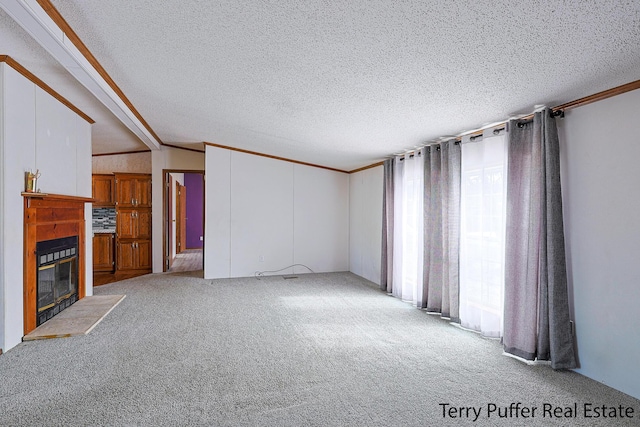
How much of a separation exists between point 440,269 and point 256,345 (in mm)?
2293

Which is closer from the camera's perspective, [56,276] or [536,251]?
[536,251]

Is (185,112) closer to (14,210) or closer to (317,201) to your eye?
(14,210)

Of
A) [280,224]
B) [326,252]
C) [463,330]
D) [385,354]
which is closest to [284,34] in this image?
[385,354]

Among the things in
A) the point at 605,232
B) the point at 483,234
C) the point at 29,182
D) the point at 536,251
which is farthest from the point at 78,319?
the point at 605,232

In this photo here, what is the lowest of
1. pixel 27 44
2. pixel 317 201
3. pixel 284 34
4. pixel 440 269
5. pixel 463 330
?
pixel 463 330

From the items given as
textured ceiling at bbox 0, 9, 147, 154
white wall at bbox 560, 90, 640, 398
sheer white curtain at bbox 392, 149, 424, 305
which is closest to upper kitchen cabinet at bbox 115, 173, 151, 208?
textured ceiling at bbox 0, 9, 147, 154

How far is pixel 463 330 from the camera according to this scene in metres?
3.52

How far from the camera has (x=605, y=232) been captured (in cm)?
240

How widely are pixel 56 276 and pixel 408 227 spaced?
14.7 feet

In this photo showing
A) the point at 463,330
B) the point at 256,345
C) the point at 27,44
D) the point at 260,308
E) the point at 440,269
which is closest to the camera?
the point at 27,44

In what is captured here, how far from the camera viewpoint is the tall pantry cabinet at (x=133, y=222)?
6863mm

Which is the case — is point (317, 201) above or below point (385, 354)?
above

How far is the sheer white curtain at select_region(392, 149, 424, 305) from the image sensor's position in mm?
4454

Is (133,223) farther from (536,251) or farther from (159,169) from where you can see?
(536,251)
